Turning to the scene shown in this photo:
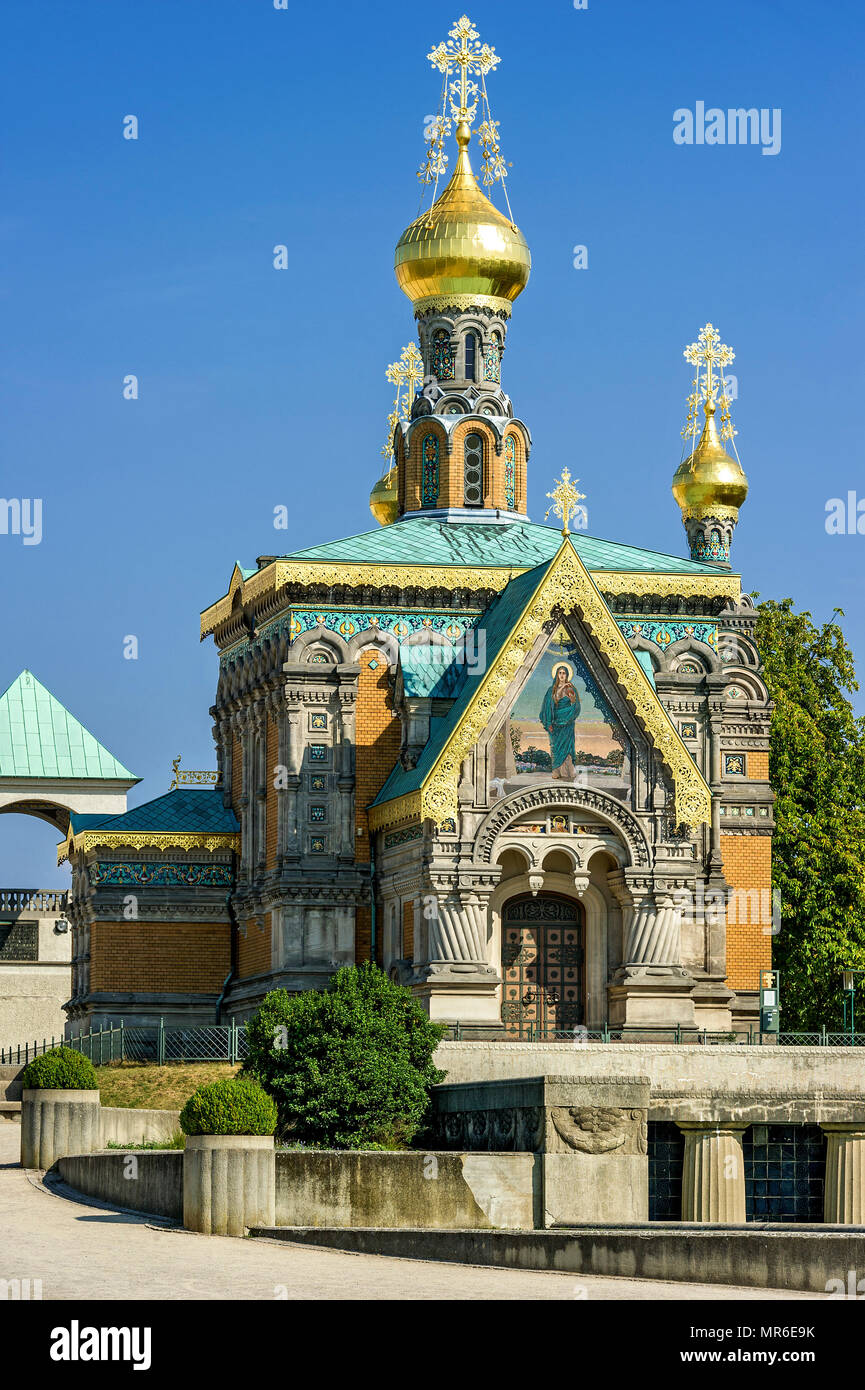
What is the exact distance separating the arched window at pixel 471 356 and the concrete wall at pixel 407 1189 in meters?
23.3

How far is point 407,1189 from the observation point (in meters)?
27.2

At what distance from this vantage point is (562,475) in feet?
140

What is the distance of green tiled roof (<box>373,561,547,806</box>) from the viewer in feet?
132

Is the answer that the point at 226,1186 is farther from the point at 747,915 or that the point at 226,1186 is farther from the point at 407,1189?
the point at 747,915

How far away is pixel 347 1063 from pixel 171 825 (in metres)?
14.6

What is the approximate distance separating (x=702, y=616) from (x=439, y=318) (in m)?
8.05

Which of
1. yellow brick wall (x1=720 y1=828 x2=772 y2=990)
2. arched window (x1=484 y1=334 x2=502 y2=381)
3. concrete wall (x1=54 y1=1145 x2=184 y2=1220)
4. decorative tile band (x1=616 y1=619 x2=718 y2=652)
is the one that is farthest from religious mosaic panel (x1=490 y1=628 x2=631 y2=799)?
concrete wall (x1=54 y1=1145 x2=184 y2=1220)

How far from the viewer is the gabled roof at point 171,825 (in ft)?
148

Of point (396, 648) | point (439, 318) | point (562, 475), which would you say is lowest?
point (396, 648)

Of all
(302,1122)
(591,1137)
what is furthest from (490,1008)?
(591,1137)

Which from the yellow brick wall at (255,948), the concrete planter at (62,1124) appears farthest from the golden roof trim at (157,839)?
the concrete planter at (62,1124)

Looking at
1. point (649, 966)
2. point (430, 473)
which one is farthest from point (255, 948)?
point (430, 473)

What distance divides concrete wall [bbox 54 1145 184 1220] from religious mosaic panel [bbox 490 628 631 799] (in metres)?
12.0
